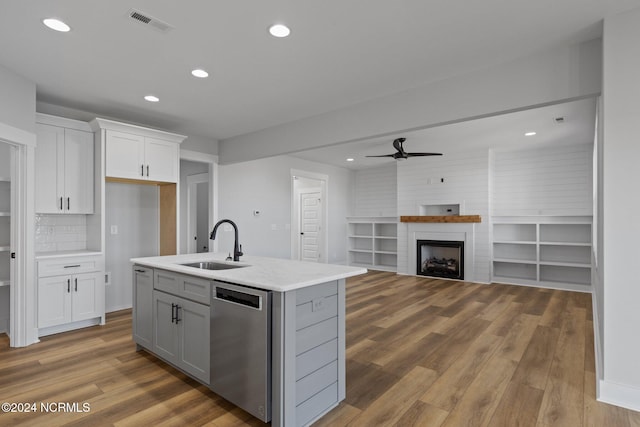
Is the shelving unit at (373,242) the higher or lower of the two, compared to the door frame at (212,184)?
lower

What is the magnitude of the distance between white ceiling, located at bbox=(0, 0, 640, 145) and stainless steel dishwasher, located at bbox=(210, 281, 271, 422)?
5.96 feet

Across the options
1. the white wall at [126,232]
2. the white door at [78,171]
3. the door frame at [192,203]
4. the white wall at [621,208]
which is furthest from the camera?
the door frame at [192,203]

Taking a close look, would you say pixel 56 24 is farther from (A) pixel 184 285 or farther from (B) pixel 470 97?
(B) pixel 470 97

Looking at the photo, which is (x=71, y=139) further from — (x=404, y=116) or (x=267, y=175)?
(x=404, y=116)

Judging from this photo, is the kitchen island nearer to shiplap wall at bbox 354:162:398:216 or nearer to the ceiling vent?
the ceiling vent

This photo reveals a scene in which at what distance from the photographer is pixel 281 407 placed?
1884mm

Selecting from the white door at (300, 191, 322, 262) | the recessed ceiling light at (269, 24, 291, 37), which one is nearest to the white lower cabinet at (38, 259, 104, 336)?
the recessed ceiling light at (269, 24, 291, 37)

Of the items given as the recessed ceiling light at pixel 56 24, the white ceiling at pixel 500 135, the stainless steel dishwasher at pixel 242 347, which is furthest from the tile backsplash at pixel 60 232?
the white ceiling at pixel 500 135

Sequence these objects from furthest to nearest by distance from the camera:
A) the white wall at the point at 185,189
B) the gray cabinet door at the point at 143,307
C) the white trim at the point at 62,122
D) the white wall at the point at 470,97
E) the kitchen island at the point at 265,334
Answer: the white wall at the point at 185,189
the white trim at the point at 62,122
the gray cabinet door at the point at 143,307
the white wall at the point at 470,97
the kitchen island at the point at 265,334

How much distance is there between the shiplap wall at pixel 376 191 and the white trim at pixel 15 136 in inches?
261

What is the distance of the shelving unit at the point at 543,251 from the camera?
6.00 m

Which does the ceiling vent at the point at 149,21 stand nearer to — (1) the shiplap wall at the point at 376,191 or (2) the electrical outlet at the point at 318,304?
(2) the electrical outlet at the point at 318,304

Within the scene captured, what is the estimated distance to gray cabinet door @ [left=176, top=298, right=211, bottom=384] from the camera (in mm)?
2367

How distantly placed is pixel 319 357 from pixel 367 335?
1649mm
